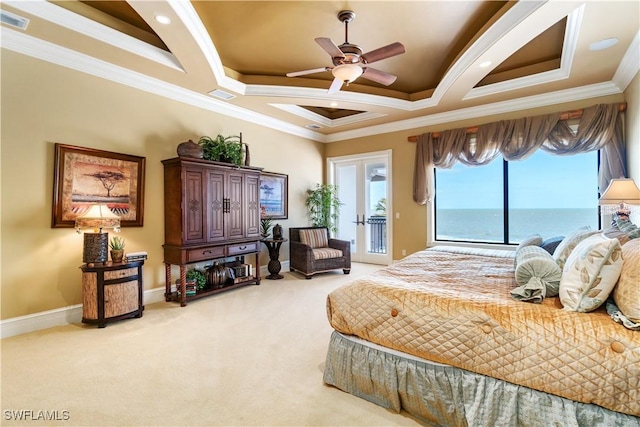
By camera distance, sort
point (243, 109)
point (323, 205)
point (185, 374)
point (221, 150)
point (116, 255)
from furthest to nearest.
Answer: point (323, 205) → point (243, 109) → point (221, 150) → point (116, 255) → point (185, 374)

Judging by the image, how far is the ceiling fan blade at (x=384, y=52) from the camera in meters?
2.77

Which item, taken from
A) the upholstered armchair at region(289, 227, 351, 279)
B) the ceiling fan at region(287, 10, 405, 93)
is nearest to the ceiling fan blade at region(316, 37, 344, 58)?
the ceiling fan at region(287, 10, 405, 93)

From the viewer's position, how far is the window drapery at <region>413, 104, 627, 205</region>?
3863mm

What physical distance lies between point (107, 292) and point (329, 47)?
3300 mm

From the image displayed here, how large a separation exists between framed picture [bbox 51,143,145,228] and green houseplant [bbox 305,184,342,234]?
3322 millimetres

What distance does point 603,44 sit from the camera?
3.04 m

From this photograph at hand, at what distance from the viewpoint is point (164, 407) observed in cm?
185

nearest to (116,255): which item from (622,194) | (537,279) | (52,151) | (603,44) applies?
(52,151)

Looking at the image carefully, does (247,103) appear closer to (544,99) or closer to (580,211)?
(544,99)

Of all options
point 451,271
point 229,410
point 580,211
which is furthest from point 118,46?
point 580,211

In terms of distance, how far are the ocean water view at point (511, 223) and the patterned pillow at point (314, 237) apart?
2.13 m

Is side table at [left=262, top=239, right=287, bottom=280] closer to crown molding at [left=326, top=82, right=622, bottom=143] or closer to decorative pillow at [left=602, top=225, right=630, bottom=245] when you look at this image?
crown molding at [left=326, top=82, right=622, bottom=143]

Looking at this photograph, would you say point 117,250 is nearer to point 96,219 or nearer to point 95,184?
point 96,219

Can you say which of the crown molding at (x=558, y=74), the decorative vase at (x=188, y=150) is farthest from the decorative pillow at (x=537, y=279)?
the decorative vase at (x=188, y=150)
